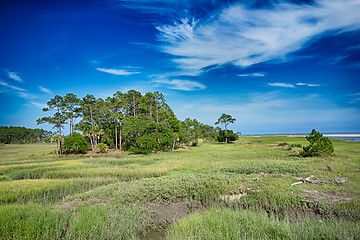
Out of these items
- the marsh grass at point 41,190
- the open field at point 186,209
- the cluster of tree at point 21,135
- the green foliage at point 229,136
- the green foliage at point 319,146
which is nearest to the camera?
the open field at point 186,209

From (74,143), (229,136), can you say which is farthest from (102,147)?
(229,136)

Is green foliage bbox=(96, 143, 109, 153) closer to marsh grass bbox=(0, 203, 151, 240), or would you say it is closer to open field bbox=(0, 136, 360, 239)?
open field bbox=(0, 136, 360, 239)

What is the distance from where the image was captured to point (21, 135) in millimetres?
87312

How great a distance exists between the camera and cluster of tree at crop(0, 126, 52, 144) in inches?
3156

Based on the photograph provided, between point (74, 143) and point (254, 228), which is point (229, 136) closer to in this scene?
point (74, 143)

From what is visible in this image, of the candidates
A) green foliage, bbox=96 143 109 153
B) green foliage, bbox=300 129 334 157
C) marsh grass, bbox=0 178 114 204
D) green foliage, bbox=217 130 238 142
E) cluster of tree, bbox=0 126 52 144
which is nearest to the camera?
marsh grass, bbox=0 178 114 204

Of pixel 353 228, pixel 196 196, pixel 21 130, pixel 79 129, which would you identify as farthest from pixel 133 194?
pixel 21 130

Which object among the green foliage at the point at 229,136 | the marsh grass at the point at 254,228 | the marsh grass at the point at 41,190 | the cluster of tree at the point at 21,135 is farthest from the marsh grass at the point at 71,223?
the cluster of tree at the point at 21,135

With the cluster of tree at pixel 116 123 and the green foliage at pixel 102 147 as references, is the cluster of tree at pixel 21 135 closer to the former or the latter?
the cluster of tree at pixel 116 123

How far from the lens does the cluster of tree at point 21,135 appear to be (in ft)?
263

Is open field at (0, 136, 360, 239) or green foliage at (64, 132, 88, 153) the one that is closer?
open field at (0, 136, 360, 239)

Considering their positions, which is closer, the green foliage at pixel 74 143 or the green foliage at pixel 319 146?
the green foliage at pixel 319 146

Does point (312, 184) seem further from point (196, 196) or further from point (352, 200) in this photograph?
point (196, 196)

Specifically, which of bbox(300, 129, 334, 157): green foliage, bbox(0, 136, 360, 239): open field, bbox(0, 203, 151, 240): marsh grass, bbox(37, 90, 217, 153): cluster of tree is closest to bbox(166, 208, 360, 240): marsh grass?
bbox(0, 136, 360, 239): open field
